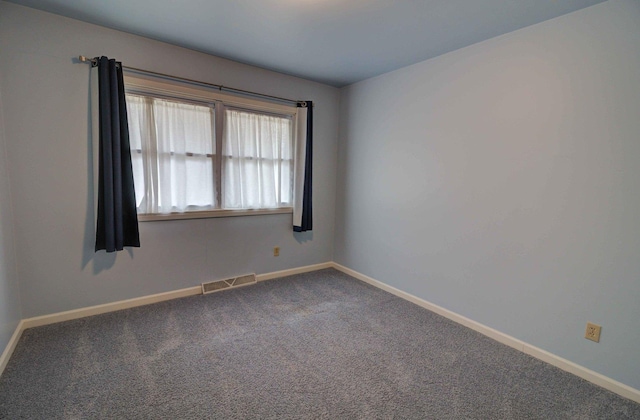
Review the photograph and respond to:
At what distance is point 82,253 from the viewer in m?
2.58

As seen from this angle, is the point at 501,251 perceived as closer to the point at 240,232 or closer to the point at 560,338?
the point at 560,338

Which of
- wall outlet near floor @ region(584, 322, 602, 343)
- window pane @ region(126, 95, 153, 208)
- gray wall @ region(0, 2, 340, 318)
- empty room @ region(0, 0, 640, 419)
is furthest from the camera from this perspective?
window pane @ region(126, 95, 153, 208)

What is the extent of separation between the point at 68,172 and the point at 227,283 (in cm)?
180

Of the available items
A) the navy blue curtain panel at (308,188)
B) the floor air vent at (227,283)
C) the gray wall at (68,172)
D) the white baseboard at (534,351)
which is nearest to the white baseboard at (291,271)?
the floor air vent at (227,283)

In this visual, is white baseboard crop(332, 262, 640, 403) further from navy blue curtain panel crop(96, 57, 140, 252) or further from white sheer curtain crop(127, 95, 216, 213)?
navy blue curtain panel crop(96, 57, 140, 252)

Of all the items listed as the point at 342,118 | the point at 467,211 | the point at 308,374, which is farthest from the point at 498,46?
the point at 308,374

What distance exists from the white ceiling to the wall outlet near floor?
2.13 m

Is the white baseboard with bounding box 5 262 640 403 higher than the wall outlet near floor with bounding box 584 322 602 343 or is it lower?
lower

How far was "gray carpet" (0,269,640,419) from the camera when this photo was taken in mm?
1674

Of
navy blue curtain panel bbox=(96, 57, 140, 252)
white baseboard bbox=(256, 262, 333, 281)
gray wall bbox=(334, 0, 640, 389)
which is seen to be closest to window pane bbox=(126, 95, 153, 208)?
navy blue curtain panel bbox=(96, 57, 140, 252)

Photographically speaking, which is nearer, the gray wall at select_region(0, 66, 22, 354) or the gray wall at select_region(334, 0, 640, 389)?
the gray wall at select_region(334, 0, 640, 389)

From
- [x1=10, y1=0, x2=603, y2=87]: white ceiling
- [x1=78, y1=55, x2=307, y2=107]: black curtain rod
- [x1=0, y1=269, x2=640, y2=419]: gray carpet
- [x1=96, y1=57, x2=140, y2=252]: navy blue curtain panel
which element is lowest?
[x1=0, y1=269, x2=640, y2=419]: gray carpet

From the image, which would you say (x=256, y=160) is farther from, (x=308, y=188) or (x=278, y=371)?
(x=278, y=371)

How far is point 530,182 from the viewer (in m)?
2.25
